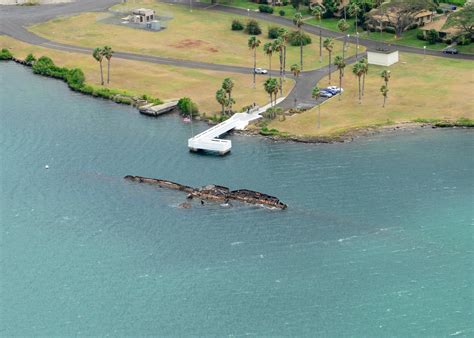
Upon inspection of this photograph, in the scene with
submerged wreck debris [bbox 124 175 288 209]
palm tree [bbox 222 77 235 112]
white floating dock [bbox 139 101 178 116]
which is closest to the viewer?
submerged wreck debris [bbox 124 175 288 209]

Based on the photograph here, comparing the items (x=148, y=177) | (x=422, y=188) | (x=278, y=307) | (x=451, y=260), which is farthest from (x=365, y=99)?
(x=278, y=307)

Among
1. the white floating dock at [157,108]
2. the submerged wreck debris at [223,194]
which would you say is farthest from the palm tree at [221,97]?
the submerged wreck debris at [223,194]

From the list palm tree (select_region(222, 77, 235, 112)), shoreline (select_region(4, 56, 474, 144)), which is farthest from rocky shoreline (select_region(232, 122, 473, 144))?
palm tree (select_region(222, 77, 235, 112))

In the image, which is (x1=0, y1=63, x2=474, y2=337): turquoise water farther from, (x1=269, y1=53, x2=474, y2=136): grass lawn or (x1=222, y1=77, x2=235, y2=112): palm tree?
(x1=222, y1=77, x2=235, y2=112): palm tree

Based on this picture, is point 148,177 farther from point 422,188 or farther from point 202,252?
point 422,188

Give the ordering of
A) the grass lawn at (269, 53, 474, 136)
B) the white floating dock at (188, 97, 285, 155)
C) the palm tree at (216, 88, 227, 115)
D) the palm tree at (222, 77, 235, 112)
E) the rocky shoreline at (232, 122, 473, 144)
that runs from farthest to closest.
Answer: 1. the palm tree at (222, 77, 235, 112)
2. the palm tree at (216, 88, 227, 115)
3. the grass lawn at (269, 53, 474, 136)
4. the rocky shoreline at (232, 122, 473, 144)
5. the white floating dock at (188, 97, 285, 155)

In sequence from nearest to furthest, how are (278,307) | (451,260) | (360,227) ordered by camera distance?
(278,307), (451,260), (360,227)
